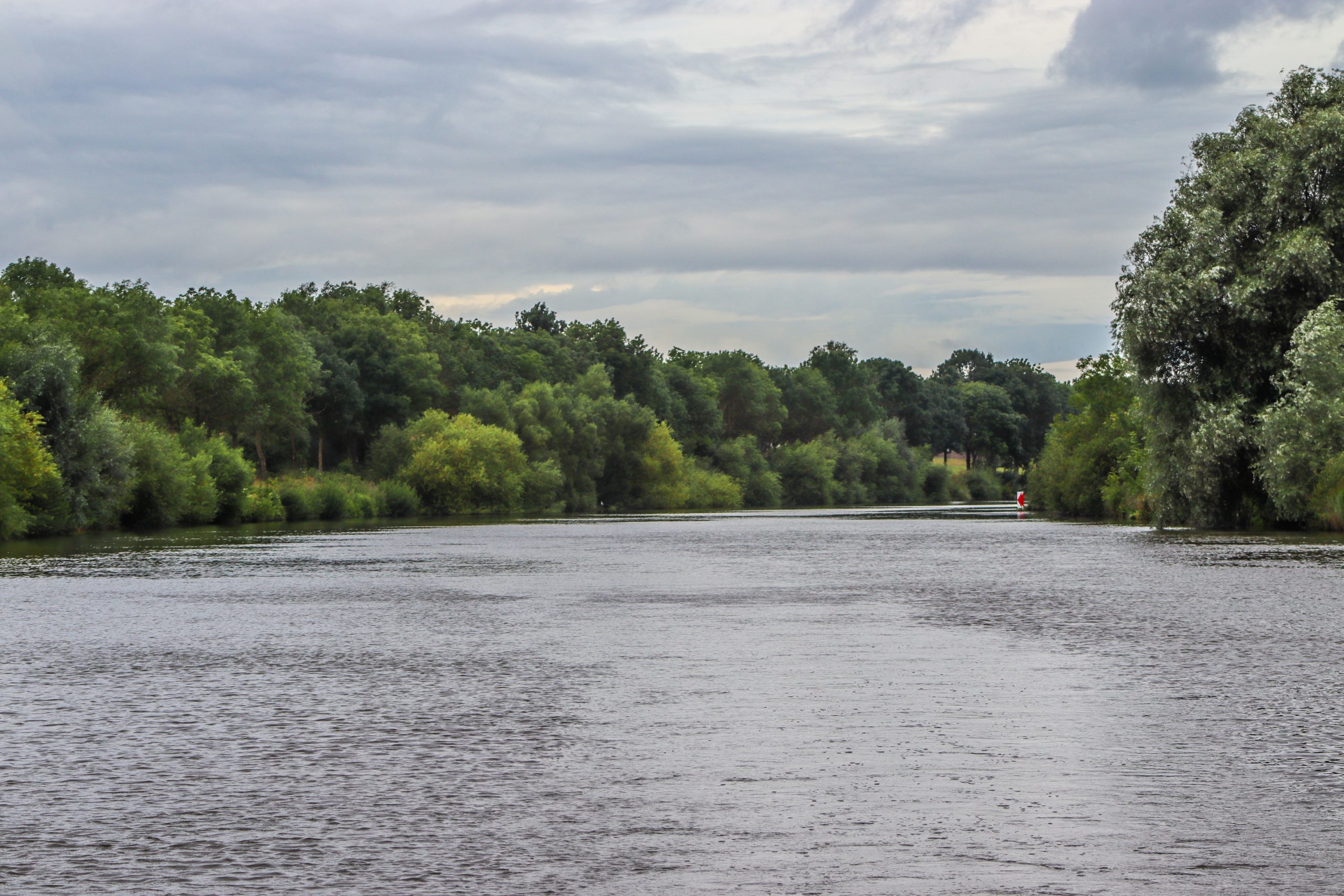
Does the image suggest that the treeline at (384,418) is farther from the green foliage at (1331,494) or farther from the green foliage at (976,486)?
the green foliage at (1331,494)

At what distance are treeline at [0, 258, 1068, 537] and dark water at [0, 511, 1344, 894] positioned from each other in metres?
36.9

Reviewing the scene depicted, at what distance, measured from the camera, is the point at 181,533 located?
59250mm

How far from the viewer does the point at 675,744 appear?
10.5m

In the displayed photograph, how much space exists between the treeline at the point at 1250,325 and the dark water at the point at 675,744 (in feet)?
79.6

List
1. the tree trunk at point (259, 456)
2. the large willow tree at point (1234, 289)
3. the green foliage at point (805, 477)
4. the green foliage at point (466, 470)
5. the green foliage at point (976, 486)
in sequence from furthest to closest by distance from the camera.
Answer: the green foliage at point (976, 486), the green foliage at point (805, 477), the green foliage at point (466, 470), the tree trunk at point (259, 456), the large willow tree at point (1234, 289)

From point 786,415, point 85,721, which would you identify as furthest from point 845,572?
point 786,415

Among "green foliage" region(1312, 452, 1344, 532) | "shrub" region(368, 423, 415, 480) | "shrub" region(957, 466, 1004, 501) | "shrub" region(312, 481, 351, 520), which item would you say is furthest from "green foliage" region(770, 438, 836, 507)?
"green foliage" region(1312, 452, 1344, 532)

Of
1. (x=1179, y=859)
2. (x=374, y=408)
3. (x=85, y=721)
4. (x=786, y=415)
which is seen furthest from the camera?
(x=786, y=415)

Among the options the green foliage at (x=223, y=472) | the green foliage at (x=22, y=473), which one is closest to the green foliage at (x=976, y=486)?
the green foliage at (x=223, y=472)

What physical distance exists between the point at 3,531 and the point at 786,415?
131653 millimetres

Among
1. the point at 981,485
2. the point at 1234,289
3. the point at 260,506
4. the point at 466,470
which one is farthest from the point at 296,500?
the point at 981,485

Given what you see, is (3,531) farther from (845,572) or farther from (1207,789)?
(1207,789)

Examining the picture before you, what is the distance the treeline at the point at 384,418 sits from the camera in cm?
5781

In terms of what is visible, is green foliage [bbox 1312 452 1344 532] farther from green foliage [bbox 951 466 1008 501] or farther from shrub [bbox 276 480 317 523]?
green foliage [bbox 951 466 1008 501]
